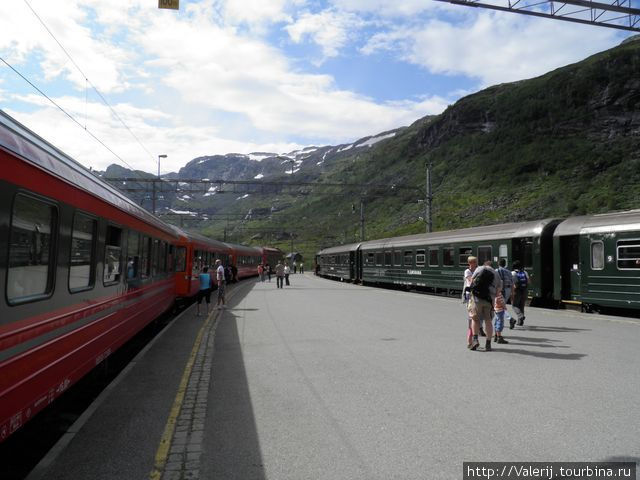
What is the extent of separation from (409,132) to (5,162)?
201 meters

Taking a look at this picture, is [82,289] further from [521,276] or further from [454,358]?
[521,276]

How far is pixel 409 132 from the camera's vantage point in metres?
198

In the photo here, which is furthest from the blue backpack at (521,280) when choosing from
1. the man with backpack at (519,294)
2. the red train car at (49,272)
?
the red train car at (49,272)

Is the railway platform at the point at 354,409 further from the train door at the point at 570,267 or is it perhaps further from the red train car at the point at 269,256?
the red train car at the point at 269,256

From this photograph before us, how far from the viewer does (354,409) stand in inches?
239

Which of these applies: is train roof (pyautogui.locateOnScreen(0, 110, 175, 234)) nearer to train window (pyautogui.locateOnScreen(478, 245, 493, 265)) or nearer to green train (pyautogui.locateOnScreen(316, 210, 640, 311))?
green train (pyautogui.locateOnScreen(316, 210, 640, 311))

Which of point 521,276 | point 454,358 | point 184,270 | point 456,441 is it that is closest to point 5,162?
point 456,441

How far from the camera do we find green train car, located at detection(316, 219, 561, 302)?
60.5 ft

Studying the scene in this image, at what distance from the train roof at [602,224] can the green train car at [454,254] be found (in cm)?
105

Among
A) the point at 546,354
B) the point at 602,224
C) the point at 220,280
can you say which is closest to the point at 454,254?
the point at 602,224

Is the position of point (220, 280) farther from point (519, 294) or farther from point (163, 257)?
point (519, 294)

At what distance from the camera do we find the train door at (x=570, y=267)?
16.7 metres

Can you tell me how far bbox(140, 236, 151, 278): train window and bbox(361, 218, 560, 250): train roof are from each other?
12.9 m

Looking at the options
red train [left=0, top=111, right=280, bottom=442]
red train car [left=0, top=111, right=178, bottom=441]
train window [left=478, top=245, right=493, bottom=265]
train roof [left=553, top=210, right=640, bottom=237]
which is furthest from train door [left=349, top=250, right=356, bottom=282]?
red train car [left=0, top=111, right=178, bottom=441]
